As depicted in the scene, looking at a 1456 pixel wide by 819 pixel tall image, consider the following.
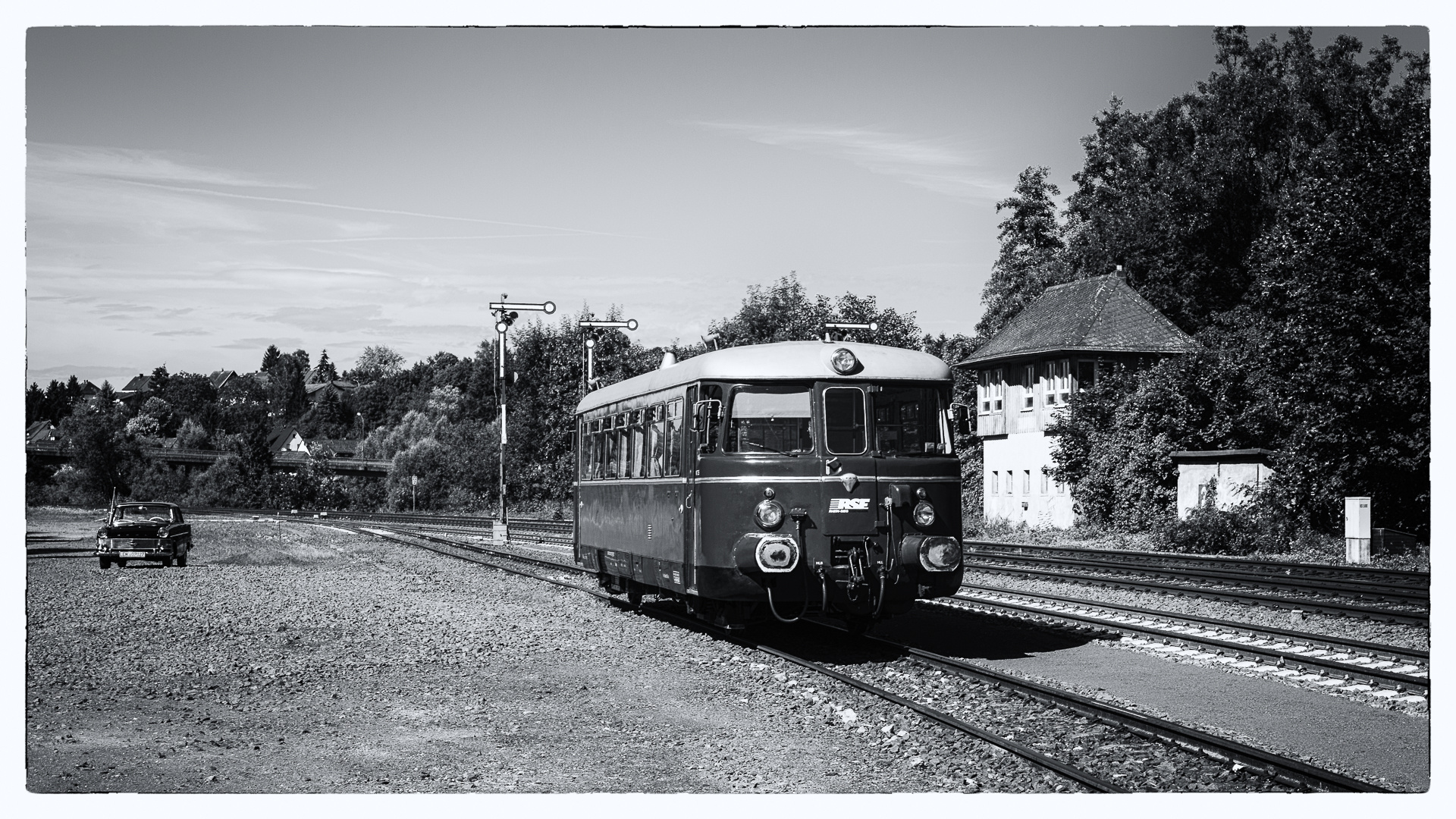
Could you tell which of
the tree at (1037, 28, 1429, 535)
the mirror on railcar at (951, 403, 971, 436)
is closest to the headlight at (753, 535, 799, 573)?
the mirror on railcar at (951, 403, 971, 436)

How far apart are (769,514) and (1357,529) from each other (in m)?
14.3

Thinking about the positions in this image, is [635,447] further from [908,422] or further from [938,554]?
[938,554]

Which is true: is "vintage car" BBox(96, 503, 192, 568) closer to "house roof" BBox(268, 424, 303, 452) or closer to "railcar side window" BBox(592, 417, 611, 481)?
"railcar side window" BBox(592, 417, 611, 481)

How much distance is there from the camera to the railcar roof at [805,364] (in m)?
13.3

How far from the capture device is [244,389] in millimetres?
21531

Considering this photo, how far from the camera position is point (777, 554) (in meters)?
12.8

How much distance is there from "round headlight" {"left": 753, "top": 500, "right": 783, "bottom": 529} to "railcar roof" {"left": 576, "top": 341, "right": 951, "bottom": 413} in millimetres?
1287

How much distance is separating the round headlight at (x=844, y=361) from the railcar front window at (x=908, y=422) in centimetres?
37

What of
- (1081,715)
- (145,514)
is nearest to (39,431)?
(1081,715)

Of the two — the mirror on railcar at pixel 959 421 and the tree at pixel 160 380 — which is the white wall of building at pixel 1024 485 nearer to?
the mirror on railcar at pixel 959 421

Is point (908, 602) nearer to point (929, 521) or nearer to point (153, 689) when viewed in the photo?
point (929, 521)

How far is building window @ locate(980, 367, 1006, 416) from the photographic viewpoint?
4747cm

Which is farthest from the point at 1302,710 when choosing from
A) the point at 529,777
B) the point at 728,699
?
the point at 529,777

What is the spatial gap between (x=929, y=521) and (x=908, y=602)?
36.7 inches
